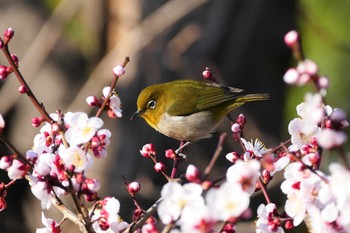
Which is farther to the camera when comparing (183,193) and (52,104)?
(52,104)

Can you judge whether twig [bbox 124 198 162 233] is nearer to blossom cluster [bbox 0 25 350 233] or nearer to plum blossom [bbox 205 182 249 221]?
blossom cluster [bbox 0 25 350 233]

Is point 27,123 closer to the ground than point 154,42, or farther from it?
closer to the ground

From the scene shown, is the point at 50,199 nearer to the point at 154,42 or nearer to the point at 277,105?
the point at 154,42

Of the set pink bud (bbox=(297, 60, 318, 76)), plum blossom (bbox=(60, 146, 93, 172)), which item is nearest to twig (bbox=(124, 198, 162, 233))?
plum blossom (bbox=(60, 146, 93, 172))

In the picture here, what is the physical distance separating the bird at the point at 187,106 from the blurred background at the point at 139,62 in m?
2.35

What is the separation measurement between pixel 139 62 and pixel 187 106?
9.46 feet

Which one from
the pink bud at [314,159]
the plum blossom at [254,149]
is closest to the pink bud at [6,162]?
the plum blossom at [254,149]

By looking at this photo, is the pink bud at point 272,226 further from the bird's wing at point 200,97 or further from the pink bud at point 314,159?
the bird's wing at point 200,97

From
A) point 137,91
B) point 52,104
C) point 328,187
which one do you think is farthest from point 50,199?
point 52,104

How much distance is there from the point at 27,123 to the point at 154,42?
A: 2020 mm

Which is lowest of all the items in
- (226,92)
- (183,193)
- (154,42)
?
(183,193)

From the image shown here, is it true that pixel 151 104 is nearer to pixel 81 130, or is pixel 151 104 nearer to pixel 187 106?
pixel 187 106

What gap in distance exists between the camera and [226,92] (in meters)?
3.79

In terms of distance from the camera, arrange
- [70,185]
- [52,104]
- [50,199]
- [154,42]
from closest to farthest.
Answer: [70,185]
[50,199]
[154,42]
[52,104]
